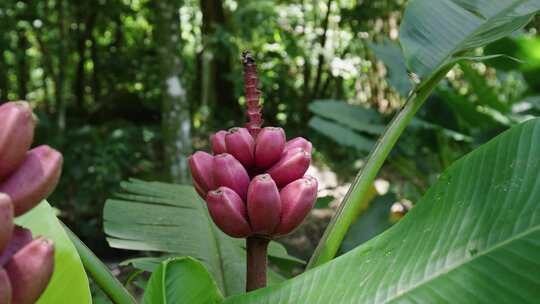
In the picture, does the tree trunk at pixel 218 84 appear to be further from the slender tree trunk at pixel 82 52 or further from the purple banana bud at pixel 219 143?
the purple banana bud at pixel 219 143

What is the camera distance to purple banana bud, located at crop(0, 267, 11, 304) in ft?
1.20

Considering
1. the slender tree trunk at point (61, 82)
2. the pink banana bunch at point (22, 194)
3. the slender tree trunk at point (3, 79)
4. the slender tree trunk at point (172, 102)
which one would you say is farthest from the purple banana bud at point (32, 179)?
the slender tree trunk at point (3, 79)

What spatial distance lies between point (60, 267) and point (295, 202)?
236 millimetres

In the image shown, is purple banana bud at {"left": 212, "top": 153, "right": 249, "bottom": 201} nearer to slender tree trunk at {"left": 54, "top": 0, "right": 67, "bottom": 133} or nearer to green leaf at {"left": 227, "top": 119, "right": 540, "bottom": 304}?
green leaf at {"left": 227, "top": 119, "right": 540, "bottom": 304}

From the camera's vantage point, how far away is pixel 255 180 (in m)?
0.62

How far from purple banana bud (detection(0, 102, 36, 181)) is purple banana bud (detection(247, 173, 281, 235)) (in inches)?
10.3

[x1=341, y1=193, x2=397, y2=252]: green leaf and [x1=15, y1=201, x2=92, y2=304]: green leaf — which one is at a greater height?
[x1=15, y1=201, x2=92, y2=304]: green leaf

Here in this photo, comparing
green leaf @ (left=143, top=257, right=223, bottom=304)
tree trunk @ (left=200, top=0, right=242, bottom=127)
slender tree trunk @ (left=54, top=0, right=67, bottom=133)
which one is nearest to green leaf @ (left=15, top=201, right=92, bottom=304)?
green leaf @ (left=143, top=257, right=223, bottom=304)

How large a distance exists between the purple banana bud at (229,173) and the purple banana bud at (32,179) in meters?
0.24

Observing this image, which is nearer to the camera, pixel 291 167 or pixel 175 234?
pixel 291 167

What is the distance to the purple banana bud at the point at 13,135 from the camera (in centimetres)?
39

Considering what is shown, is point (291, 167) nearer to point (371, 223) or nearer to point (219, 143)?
point (219, 143)

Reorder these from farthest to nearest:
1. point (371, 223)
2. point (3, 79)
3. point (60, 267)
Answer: point (3, 79), point (371, 223), point (60, 267)

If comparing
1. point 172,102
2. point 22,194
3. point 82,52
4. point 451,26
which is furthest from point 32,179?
point 82,52
